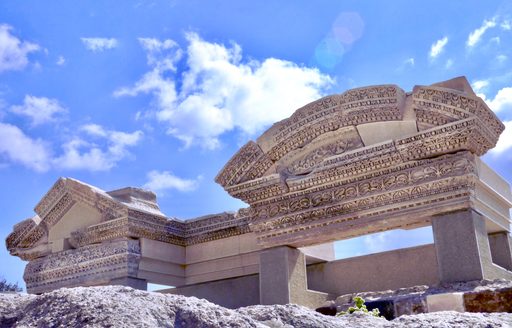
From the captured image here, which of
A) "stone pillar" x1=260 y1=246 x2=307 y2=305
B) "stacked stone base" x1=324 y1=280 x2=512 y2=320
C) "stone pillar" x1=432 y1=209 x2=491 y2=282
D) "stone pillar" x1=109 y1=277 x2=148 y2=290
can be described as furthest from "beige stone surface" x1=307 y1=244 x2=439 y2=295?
"stone pillar" x1=109 y1=277 x2=148 y2=290

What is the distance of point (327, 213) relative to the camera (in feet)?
25.6

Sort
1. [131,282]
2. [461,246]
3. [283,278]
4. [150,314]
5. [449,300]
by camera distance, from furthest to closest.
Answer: [131,282] → [283,278] → [461,246] → [449,300] → [150,314]

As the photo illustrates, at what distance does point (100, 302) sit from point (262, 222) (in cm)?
685

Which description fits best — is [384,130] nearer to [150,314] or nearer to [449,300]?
[449,300]

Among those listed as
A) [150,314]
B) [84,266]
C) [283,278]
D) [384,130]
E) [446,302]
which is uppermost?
[384,130]

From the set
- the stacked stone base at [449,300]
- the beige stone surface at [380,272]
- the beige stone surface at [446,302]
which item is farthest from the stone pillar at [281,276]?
the beige stone surface at [446,302]

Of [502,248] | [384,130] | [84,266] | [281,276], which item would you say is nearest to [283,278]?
[281,276]

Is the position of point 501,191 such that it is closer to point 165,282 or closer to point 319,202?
point 319,202

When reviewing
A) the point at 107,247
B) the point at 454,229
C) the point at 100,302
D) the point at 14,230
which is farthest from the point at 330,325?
the point at 14,230

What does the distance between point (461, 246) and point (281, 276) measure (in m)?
2.59

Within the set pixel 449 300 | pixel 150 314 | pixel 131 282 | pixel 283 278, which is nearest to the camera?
pixel 150 314

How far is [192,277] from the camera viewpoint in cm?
1107

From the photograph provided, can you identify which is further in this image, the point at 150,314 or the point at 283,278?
the point at 283,278

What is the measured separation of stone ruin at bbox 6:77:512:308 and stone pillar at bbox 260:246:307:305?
0.02m
